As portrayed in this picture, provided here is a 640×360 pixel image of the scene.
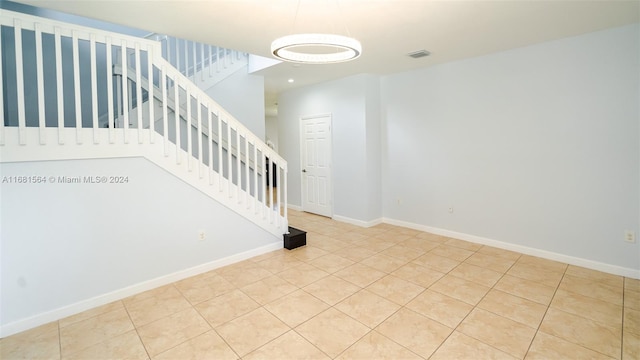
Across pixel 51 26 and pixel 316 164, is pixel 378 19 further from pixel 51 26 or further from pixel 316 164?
pixel 316 164

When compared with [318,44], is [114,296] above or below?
below

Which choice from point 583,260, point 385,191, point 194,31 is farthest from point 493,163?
point 194,31

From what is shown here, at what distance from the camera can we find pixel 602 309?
2.60m

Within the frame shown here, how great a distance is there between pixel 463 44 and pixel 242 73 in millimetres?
3312

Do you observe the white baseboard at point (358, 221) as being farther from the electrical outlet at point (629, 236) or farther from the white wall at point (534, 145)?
the electrical outlet at point (629, 236)

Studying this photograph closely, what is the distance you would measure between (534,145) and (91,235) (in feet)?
15.8

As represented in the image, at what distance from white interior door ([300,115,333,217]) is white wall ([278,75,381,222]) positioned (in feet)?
0.52

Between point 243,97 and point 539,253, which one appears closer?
point 539,253

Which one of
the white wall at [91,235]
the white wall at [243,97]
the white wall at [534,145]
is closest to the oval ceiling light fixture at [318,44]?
the white wall at [91,235]

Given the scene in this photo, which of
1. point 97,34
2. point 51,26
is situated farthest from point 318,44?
point 51,26

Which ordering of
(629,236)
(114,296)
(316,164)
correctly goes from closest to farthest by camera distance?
(114,296)
(629,236)
(316,164)

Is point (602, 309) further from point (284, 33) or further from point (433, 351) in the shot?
point (284, 33)

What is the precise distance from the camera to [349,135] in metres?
5.39

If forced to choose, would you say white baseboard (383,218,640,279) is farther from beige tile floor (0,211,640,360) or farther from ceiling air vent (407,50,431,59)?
ceiling air vent (407,50,431,59)
